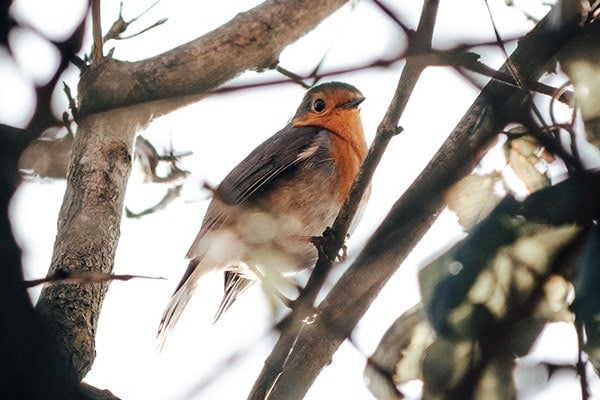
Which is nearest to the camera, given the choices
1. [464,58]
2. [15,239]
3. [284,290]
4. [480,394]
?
[15,239]

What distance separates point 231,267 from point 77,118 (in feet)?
8.79

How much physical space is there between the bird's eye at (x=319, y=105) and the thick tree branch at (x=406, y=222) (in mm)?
3640

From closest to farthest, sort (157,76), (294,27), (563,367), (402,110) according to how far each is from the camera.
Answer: (563,367) → (402,110) → (157,76) → (294,27)

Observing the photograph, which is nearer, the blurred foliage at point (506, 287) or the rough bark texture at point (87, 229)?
the blurred foliage at point (506, 287)

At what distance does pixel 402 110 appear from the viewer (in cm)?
199

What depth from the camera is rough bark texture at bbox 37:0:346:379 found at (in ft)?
7.66

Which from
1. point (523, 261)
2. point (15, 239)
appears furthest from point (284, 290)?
point (15, 239)

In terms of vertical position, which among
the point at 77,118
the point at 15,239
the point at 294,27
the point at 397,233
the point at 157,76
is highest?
the point at 294,27

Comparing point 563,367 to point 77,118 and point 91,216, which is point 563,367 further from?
point 91,216

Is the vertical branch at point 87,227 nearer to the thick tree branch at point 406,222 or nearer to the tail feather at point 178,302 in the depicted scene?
the thick tree branch at point 406,222

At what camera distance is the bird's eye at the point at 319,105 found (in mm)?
5633

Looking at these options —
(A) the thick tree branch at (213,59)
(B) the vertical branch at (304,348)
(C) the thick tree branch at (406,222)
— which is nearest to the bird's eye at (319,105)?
(A) the thick tree branch at (213,59)

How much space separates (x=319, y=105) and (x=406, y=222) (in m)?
4.33

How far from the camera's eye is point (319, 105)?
18.5 feet
